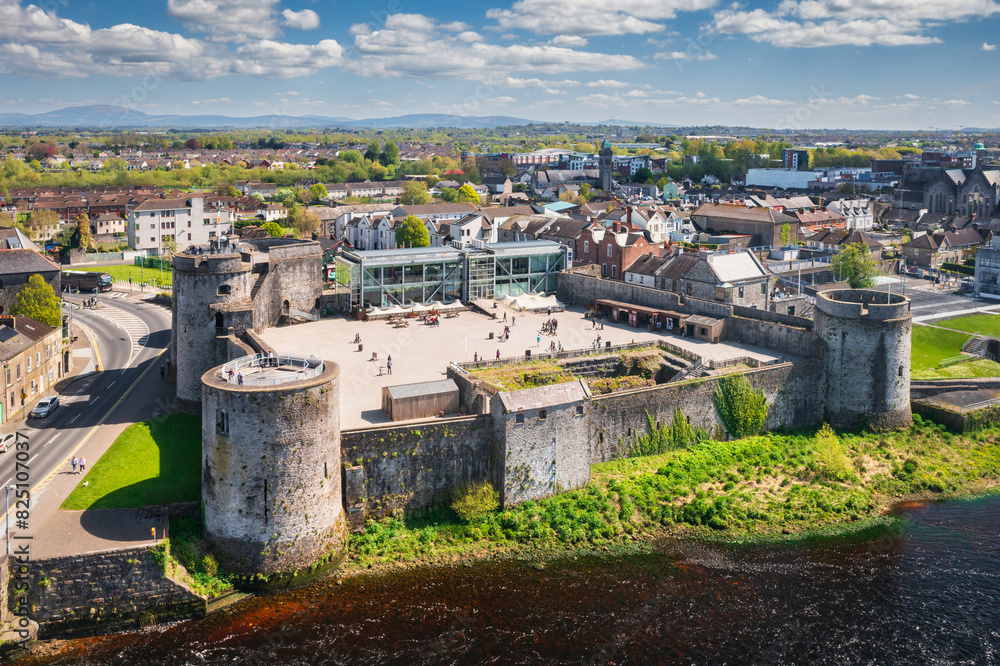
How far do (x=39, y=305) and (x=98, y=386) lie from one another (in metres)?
11.3

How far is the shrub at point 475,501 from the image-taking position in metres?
36.6

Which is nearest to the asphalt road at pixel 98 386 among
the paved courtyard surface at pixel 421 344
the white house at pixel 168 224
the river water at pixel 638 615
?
the paved courtyard surface at pixel 421 344

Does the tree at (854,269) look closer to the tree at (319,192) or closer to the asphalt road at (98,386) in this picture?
the asphalt road at (98,386)

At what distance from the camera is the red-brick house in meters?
70.9

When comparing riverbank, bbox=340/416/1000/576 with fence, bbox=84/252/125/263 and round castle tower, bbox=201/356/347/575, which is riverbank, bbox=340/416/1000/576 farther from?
fence, bbox=84/252/125/263

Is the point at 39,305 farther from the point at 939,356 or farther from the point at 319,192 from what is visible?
the point at 319,192

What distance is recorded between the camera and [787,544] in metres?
37.2

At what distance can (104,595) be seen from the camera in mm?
29906

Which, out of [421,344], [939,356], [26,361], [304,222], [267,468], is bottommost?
[267,468]

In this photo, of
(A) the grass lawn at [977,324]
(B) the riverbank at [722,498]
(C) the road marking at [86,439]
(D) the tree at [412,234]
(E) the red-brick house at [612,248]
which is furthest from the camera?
(D) the tree at [412,234]

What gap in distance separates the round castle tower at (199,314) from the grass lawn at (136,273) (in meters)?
49.9

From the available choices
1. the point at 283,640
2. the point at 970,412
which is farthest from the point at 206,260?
the point at 970,412

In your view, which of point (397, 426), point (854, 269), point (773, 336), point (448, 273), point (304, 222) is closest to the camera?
point (397, 426)

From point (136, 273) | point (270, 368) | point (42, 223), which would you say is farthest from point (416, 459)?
point (42, 223)
